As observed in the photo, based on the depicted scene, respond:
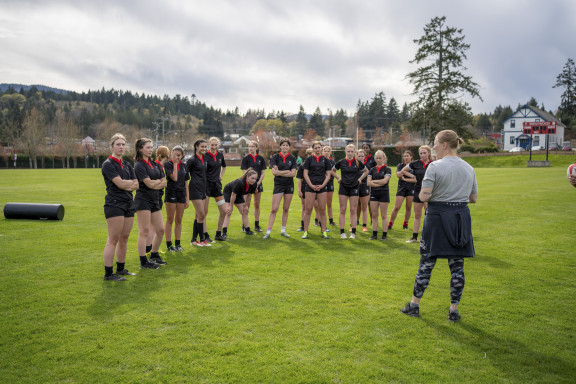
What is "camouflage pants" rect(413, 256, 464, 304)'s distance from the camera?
4.54 meters

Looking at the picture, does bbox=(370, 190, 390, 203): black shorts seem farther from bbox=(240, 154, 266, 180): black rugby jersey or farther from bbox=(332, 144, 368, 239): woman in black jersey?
bbox=(240, 154, 266, 180): black rugby jersey

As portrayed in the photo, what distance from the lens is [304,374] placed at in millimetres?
3443

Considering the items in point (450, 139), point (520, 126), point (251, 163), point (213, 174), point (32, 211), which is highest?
point (520, 126)

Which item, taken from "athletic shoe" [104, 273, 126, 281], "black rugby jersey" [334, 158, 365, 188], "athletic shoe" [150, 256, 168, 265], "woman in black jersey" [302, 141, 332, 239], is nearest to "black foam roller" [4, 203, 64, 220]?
"athletic shoe" [150, 256, 168, 265]

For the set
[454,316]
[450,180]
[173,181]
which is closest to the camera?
[450,180]

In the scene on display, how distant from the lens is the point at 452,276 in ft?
15.1

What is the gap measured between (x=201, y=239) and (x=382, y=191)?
444cm

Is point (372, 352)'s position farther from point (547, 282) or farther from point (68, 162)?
point (68, 162)

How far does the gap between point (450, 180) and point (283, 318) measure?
259cm

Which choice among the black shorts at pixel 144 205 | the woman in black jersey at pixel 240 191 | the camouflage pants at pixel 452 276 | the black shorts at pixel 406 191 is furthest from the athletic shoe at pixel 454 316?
the woman in black jersey at pixel 240 191

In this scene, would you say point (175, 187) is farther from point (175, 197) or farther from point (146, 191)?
point (146, 191)

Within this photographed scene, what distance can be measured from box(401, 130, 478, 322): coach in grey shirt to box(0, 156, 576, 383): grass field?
0.86 m

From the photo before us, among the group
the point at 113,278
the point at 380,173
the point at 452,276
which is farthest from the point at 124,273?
the point at 380,173

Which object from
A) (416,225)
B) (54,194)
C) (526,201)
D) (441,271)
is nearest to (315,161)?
(416,225)
